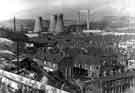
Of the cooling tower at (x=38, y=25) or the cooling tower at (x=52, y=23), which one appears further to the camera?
the cooling tower at (x=38, y=25)

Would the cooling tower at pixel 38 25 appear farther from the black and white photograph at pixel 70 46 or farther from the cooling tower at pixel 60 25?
the cooling tower at pixel 60 25

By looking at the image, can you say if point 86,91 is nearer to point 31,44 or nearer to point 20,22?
point 31,44

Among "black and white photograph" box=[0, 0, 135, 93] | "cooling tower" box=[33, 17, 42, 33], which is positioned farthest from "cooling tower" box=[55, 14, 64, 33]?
"cooling tower" box=[33, 17, 42, 33]

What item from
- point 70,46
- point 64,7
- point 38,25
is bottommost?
point 70,46

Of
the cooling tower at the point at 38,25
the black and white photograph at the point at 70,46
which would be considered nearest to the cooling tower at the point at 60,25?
the black and white photograph at the point at 70,46

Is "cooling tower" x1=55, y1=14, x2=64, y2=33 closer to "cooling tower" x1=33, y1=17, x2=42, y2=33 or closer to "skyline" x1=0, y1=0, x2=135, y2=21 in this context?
"skyline" x1=0, y1=0, x2=135, y2=21

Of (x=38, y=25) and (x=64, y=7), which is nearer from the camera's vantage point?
(x=64, y=7)

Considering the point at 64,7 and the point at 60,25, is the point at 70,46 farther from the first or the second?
the point at 64,7

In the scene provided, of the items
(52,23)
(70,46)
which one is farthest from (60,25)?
(70,46)

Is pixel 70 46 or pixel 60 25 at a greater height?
pixel 60 25
